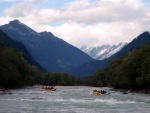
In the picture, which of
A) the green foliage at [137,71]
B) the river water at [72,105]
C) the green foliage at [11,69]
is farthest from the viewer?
the green foliage at [11,69]

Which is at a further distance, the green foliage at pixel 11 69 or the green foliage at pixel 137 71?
the green foliage at pixel 11 69

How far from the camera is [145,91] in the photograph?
10438 centimetres

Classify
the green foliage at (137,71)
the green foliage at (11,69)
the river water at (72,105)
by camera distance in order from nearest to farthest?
1. the river water at (72,105)
2. the green foliage at (137,71)
3. the green foliage at (11,69)

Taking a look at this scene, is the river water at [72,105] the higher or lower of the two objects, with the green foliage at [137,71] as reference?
lower

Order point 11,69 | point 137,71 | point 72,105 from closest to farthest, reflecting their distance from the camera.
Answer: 1. point 72,105
2. point 137,71
3. point 11,69

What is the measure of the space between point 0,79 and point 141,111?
2647 inches

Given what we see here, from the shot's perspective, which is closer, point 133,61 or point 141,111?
point 141,111

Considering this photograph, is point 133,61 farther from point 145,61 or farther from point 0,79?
point 0,79

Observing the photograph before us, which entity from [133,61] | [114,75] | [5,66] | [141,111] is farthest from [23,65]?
[141,111]

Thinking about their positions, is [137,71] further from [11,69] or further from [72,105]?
[72,105]

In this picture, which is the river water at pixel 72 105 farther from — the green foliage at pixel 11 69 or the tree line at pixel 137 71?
the green foliage at pixel 11 69

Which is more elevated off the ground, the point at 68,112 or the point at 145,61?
the point at 145,61

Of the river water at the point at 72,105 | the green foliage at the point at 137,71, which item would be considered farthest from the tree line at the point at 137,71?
the river water at the point at 72,105

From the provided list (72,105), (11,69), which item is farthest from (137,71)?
(72,105)
